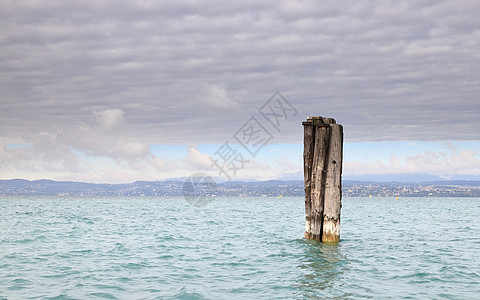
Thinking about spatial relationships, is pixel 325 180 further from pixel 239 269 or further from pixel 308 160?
pixel 239 269

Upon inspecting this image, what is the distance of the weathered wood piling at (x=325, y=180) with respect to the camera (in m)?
18.6

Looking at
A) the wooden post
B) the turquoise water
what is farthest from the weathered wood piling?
the turquoise water

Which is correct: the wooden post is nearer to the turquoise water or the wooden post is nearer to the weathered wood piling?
the weathered wood piling

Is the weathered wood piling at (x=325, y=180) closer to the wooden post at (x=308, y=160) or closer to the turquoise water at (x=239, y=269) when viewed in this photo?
the wooden post at (x=308, y=160)

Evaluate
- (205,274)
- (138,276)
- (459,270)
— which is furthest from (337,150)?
(138,276)

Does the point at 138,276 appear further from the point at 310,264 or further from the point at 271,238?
the point at 271,238

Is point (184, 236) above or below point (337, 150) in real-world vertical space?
below

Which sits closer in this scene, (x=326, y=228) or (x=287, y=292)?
(x=287, y=292)

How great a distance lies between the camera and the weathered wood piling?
1864cm

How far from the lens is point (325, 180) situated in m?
18.8

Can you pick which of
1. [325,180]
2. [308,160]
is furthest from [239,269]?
[308,160]

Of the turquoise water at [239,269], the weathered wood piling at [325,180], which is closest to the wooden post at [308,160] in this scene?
the weathered wood piling at [325,180]

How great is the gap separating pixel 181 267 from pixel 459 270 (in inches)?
365

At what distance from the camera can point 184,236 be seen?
2678 centimetres
